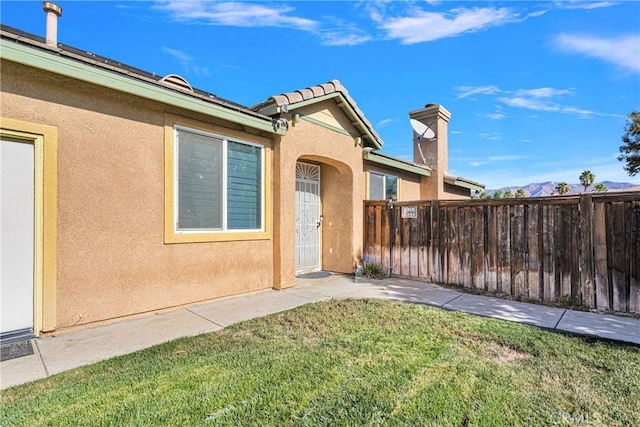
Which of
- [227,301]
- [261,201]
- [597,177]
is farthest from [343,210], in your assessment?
[597,177]

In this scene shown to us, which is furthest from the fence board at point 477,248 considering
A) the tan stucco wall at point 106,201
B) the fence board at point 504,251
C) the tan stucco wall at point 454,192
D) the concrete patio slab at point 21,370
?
the concrete patio slab at point 21,370

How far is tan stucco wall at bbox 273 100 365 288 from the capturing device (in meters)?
6.82

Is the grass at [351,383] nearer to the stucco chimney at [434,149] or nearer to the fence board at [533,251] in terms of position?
the fence board at [533,251]

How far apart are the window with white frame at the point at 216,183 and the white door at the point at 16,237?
192 centimetres

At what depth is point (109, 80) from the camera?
4.30 m

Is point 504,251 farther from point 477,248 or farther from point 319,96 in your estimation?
point 319,96

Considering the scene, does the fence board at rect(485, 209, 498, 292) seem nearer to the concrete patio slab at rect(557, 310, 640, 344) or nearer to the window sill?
the concrete patio slab at rect(557, 310, 640, 344)

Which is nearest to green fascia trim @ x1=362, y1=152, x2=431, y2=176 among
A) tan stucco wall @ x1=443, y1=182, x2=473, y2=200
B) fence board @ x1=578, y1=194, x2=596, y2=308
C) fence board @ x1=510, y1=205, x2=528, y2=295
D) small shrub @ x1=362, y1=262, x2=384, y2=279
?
tan stucco wall @ x1=443, y1=182, x2=473, y2=200

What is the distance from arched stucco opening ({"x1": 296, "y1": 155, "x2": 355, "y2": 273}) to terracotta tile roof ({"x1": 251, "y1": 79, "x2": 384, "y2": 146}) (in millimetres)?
1481

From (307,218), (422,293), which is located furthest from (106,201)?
(422,293)

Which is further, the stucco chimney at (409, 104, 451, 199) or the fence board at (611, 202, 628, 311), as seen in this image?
the stucco chimney at (409, 104, 451, 199)

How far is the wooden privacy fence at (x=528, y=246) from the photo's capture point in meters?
5.18

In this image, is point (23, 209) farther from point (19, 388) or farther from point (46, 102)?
point (19, 388)

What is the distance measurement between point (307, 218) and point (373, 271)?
100 inches
